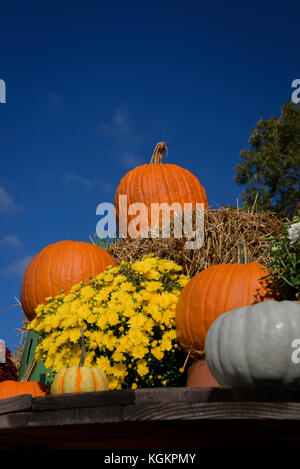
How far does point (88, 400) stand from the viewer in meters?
1.77

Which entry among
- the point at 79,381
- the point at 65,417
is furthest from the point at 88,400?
the point at 79,381

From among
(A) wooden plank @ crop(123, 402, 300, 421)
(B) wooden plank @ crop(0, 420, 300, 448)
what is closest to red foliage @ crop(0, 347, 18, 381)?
(B) wooden plank @ crop(0, 420, 300, 448)

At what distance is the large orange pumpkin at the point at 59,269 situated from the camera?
5480 mm

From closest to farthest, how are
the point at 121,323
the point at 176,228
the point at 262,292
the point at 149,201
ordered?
the point at 262,292 < the point at 121,323 < the point at 176,228 < the point at 149,201

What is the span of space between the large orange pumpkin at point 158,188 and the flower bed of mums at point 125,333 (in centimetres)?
249

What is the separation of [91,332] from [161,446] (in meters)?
1.80

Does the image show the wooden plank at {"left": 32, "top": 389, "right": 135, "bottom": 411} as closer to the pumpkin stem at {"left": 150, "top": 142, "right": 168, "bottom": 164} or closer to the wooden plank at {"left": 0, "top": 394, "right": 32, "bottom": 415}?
the wooden plank at {"left": 0, "top": 394, "right": 32, "bottom": 415}

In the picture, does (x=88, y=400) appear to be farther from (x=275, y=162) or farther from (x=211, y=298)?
(x=275, y=162)

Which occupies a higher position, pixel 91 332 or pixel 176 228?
pixel 176 228

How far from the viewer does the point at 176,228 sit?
222 inches
